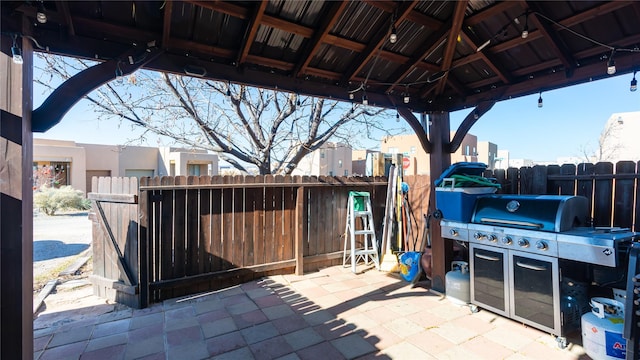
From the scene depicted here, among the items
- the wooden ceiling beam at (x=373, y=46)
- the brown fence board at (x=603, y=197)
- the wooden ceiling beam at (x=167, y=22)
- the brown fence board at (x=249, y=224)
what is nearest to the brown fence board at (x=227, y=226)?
the brown fence board at (x=249, y=224)

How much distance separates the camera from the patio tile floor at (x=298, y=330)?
246cm

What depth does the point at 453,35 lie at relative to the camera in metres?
2.58

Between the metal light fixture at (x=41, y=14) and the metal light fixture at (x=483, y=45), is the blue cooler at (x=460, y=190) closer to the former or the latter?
the metal light fixture at (x=483, y=45)

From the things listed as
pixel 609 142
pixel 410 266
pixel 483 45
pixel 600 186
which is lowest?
pixel 410 266

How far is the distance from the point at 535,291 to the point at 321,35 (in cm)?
296

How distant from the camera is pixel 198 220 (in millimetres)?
3863

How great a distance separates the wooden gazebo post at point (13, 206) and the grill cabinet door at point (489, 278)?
3720 mm

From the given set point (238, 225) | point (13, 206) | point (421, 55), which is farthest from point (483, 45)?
point (13, 206)

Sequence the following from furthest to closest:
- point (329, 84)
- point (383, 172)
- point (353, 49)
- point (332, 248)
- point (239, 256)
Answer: point (383, 172) → point (332, 248) → point (239, 256) → point (329, 84) → point (353, 49)

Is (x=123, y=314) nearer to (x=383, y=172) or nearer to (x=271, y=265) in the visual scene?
(x=271, y=265)

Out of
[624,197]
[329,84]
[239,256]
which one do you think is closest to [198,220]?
[239,256]

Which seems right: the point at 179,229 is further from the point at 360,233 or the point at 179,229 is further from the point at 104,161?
the point at 104,161

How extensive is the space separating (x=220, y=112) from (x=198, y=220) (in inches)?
152

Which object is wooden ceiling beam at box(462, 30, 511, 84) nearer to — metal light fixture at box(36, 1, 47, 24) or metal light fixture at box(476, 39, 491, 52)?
metal light fixture at box(476, 39, 491, 52)
